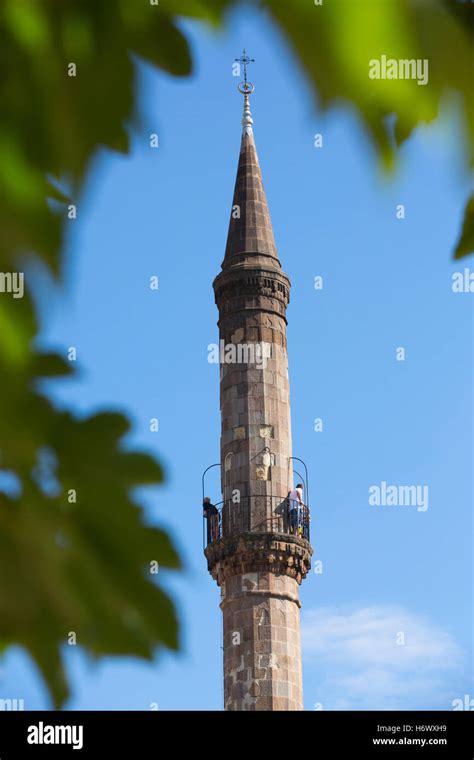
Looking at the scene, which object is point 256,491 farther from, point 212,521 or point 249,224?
point 249,224

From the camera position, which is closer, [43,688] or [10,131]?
[10,131]

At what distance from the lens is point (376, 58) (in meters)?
0.83

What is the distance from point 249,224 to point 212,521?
4770 mm

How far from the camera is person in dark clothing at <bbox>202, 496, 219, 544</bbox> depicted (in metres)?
18.8

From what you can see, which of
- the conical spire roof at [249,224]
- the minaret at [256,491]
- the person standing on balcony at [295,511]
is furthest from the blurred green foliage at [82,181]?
the conical spire roof at [249,224]

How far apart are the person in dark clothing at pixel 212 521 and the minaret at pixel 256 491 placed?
5 centimetres

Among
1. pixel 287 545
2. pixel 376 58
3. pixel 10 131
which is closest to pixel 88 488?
pixel 10 131

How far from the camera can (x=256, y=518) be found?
18672 millimetres

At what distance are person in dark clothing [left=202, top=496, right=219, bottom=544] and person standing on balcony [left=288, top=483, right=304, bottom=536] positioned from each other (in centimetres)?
107

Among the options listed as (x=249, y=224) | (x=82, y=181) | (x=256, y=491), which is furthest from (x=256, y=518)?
(x=82, y=181)

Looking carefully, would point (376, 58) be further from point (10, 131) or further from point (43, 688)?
point (43, 688)

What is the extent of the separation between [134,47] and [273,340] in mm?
18861

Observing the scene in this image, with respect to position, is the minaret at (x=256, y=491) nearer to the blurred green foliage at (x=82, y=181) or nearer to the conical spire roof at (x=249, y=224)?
the conical spire roof at (x=249, y=224)

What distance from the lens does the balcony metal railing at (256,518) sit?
18.6 m
